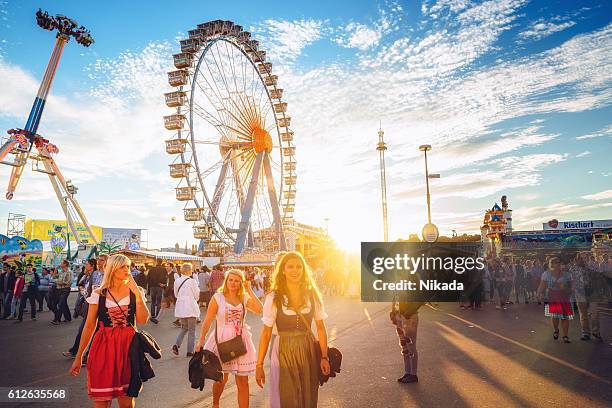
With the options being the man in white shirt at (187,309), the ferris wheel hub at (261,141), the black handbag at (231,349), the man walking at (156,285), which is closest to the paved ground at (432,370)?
the man in white shirt at (187,309)

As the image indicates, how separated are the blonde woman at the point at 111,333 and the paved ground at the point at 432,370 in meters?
1.50

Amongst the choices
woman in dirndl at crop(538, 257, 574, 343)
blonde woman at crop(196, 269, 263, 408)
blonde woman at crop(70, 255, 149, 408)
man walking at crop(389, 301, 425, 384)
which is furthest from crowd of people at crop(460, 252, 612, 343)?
blonde woman at crop(70, 255, 149, 408)

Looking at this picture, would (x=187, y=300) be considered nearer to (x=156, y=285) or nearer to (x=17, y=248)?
(x=156, y=285)

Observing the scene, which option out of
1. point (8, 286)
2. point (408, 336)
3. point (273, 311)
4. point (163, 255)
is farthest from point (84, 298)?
point (163, 255)

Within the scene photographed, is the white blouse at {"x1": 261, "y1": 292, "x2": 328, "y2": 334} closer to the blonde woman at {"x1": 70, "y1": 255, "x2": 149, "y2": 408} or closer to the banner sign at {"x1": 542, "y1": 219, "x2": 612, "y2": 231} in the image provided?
the blonde woman at {"x1": 70, "y1": 255, "x2": 149, "y2": 408}

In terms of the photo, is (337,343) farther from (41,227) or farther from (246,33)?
(41,227)

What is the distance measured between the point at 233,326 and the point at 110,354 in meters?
1.25

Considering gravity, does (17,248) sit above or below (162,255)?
above

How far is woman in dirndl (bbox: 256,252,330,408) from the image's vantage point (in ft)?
12.0

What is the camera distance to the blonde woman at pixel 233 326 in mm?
4613

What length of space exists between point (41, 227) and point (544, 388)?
3537 inches

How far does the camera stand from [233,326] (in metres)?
4.76

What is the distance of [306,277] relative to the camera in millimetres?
4035

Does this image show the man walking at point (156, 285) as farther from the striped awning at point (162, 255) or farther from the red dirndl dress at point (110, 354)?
the striped awning at point (162, 255)
